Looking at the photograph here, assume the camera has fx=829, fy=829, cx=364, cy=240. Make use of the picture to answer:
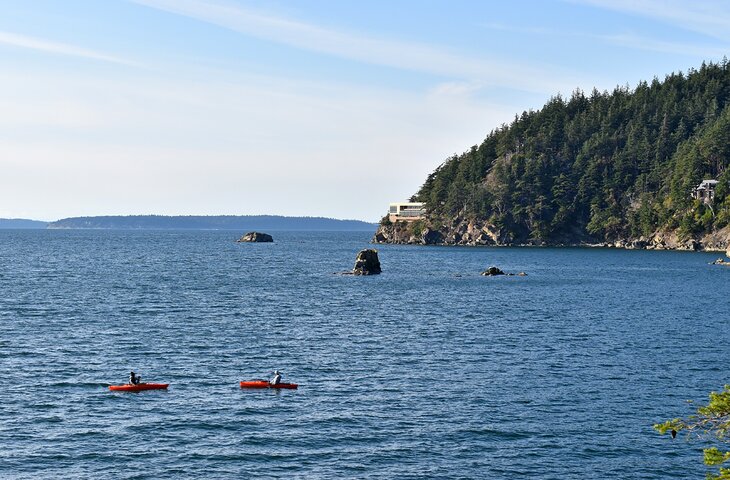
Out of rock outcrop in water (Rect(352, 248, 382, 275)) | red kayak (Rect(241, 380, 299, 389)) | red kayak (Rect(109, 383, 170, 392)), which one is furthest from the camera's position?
rock outcrop in water (Rect(352, 248, 382, 275))

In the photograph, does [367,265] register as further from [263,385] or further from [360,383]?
[263,385]

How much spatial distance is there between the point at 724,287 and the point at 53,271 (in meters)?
136

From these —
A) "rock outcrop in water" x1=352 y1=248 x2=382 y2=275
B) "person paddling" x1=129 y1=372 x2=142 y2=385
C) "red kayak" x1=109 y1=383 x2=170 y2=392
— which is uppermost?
"rock outcrop in water" x1=352 y1=248 x2=382 y2=275

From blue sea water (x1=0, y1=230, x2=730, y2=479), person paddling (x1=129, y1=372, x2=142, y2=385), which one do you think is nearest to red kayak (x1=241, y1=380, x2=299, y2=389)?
blue sea water (x1=0, y1=230, x2=730, y2=479)

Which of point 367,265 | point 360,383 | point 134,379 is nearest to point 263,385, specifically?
point 360,383

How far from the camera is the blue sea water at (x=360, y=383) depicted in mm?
45531

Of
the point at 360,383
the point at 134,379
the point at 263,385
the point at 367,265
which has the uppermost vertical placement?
the point at 367,265

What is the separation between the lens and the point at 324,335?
287 ft

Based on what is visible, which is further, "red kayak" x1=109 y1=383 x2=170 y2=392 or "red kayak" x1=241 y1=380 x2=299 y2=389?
"red kayak" x1=241 y1=380 x2=299 y2=389

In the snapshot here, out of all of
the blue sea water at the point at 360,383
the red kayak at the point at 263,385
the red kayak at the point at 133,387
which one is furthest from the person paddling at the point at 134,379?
the red kayak at the point at 263,385

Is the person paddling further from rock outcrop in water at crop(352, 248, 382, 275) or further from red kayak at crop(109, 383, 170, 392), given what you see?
rock outcrop in water at crop(352, 248, 382, 275)

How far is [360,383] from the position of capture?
206ft

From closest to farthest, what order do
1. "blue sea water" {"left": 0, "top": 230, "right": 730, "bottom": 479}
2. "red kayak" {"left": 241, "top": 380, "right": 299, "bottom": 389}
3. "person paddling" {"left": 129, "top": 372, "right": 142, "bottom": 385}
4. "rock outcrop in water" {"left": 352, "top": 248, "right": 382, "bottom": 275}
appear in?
"blue sea water" {"left": 0, "top": 230, "right": 730, "bottom": 479}
"person paddling" {"left": 129, "top": 372, "right": 142, "bottom": 385}
"red kayak" {"left": 241, "top": 380, "right": 299, "bottom": 389}
"rock outcrop in water" {"left": 352, "top": 248, "right": 382, "bottom": 275}

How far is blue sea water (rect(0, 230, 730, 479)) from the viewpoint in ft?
149
